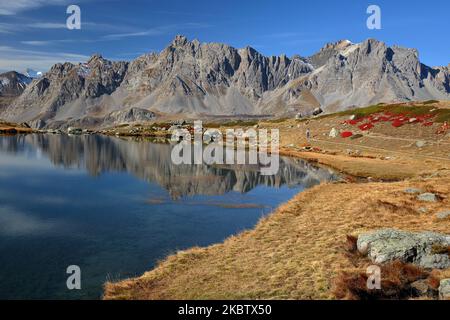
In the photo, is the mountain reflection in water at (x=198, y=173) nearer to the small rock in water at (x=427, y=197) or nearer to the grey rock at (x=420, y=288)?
the small rock in water at (x=427, y=197)

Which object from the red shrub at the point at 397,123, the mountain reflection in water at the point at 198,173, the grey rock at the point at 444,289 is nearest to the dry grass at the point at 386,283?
the grey rock at the point at 444,289

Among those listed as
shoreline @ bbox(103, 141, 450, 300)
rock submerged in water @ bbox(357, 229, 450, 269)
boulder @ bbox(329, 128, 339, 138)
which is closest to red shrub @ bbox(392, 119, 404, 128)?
boulder @ bbox(329, 128, 339, 138)

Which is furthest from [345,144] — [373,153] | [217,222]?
[217,222]

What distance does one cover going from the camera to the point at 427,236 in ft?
86.3

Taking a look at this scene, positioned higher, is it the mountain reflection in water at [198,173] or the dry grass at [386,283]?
the mountain reflection in water at [198,173]

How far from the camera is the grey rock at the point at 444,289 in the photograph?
1924cm

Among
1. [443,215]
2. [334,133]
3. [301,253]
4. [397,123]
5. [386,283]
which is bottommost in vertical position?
[301,253]

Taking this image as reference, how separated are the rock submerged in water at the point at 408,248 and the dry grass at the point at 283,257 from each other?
1.66 meters

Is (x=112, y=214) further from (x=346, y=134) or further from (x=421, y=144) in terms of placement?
(x=346, y=134)

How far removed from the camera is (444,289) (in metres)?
19.6

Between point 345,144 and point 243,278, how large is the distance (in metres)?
102

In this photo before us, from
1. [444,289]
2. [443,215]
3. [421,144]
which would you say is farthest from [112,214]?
[421,144]

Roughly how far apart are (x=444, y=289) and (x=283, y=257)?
10.6 m
